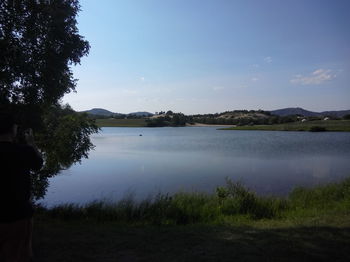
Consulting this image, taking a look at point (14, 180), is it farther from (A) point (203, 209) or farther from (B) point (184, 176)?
(B) point (184, 176)

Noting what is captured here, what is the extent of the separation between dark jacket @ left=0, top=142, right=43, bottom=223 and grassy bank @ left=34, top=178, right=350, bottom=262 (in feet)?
7.61

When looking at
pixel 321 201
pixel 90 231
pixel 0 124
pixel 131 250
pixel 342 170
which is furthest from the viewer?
pixel 342 170

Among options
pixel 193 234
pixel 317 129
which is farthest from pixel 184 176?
pixel 317 129

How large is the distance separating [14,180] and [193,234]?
4.33 metres

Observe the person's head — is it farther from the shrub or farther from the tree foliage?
the shrub

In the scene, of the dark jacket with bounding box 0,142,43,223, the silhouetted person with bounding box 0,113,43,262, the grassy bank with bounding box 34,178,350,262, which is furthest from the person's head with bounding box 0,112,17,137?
the grassy bank with bounding box 34,178,350,262

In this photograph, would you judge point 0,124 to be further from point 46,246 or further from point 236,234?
point 236,234

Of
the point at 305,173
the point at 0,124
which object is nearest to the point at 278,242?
the point at 0,124

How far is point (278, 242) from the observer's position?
6047 millimetres

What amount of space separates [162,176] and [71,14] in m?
14.6

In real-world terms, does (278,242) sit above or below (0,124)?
below

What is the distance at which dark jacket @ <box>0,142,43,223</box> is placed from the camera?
3.36 meters

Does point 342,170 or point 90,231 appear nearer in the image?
point 90,231

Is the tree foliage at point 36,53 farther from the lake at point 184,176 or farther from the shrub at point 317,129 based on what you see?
the shrub at point 317,129
